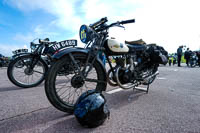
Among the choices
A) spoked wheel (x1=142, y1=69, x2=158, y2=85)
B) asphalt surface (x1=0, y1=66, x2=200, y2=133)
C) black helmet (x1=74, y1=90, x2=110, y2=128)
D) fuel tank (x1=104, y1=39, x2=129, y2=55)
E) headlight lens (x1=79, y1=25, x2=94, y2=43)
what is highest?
headlight lens (x1=79, y1=25, x2=94, y2=43)

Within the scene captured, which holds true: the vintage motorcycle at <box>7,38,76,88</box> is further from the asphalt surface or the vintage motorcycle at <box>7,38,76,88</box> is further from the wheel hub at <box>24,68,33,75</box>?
the asphalt surface

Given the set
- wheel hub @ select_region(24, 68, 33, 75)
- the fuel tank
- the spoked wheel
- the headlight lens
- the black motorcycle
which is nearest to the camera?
the headlight lens

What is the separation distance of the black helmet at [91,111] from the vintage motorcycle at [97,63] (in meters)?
0.31

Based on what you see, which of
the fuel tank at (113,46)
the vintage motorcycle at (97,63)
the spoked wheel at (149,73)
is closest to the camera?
the vintage motorcycle at (97,63)

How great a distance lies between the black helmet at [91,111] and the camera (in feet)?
3.91

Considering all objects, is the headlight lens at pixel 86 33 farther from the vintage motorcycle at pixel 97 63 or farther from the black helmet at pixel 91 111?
the black helmet at pixel 91 111

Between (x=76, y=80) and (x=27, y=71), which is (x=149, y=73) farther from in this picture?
(x=27, y=71)

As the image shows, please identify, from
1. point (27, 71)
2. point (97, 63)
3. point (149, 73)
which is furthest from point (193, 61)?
point (27, 71)

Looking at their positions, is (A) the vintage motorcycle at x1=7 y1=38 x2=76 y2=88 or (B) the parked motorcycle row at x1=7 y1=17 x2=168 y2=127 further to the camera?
(A) the vintage motorcycle at x1=7 y1=38 x2=76 y2=88

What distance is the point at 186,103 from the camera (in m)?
1.93

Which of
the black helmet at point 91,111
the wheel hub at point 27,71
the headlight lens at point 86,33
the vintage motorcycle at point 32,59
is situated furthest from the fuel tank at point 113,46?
the wheel hub at point 27,71

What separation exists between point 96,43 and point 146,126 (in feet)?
4.25

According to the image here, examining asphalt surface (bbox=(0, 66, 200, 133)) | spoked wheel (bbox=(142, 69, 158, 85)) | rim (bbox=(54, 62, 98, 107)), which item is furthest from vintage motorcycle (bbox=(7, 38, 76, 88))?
spoked wheel (bbox=(142, 69, 158, 85))

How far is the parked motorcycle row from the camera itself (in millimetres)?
1429
